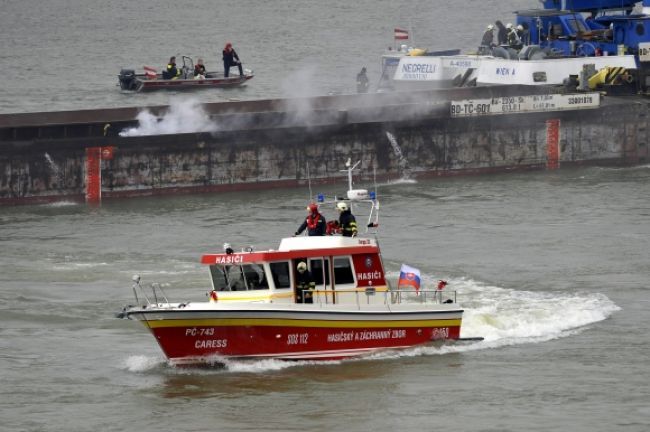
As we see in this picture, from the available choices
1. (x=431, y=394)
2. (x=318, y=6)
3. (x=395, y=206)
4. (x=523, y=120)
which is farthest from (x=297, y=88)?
(x=318, y=6)

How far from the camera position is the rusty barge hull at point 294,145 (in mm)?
41281

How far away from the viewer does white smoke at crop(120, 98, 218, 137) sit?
44188 mm

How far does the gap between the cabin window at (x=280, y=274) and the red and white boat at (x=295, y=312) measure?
2cm

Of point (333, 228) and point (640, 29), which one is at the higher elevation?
point (640, 29)

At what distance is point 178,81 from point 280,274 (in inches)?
1494

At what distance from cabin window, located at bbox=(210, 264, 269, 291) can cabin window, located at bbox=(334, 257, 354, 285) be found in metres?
1.24

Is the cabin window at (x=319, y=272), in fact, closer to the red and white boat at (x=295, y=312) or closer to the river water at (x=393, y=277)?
the red and white boat at (x=295, y=312)

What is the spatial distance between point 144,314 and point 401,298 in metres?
4.77

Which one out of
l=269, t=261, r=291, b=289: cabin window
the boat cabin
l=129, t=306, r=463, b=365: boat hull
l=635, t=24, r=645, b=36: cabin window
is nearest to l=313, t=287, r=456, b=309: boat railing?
the boat cabin

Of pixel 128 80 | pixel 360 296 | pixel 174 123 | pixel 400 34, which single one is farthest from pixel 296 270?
pixel 128 80

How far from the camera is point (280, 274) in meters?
23.7

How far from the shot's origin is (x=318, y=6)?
112625 mm

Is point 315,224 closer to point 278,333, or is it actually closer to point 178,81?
point 278,333

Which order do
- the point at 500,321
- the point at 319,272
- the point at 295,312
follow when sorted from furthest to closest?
the point at 500,321
the point at 319,272
the point at 295,312
